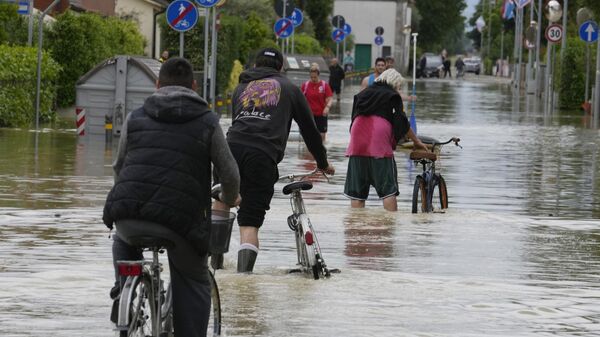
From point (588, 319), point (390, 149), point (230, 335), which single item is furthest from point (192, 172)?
point (390, 149)

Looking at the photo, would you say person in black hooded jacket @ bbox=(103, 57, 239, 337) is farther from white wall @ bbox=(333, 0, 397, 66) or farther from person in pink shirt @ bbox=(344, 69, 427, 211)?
white wall @ bbox=(333, 0, 397, 66)

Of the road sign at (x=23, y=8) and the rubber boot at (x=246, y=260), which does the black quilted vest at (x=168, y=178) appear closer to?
the rubber boot at (x=246, y=260)

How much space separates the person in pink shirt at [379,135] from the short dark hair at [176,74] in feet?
25.8

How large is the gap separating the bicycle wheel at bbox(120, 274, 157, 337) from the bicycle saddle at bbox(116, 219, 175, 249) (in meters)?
0.16

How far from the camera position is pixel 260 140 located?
35.5 ft

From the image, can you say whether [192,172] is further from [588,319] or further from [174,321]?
[588,319]

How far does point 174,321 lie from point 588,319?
330 cm

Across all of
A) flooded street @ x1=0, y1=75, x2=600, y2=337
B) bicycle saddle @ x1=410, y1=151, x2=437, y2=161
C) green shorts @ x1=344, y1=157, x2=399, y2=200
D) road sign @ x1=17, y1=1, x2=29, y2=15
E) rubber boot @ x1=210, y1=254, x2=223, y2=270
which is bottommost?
flooded street @ x1=0, y1=75, x2=600, y2=337

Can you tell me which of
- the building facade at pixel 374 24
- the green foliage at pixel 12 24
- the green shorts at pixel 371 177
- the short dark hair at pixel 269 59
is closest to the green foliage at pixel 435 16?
the building facade at pixel 374 24

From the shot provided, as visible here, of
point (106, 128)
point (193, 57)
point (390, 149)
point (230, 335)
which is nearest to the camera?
point (230, 335)

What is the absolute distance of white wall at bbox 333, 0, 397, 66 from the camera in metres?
112

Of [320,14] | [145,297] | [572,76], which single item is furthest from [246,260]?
[320,14]

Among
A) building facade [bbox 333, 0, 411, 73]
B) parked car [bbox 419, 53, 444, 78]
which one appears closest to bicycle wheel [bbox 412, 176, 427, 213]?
parked car [bbox 419, 53, 444, 78]

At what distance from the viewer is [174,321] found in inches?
291
